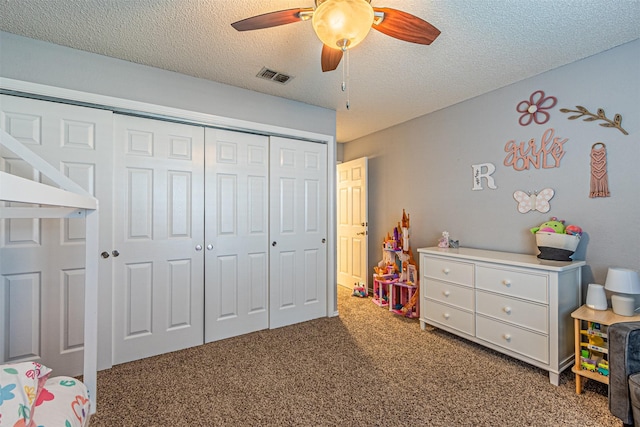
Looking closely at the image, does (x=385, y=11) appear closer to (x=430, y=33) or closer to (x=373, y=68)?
(x=430, y=33)

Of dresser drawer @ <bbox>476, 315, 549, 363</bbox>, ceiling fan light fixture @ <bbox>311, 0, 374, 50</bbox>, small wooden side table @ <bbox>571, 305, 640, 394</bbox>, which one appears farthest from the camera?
dresser drawer @ <bbox>476, 315, 549, 363</bbox>

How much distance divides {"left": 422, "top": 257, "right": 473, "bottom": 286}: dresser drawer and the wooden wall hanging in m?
1.05

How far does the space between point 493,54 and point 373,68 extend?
2.91 ft

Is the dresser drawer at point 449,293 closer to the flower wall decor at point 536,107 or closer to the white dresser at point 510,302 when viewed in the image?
the white dresser at point 510,302

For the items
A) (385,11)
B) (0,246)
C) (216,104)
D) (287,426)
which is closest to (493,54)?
(385,11)

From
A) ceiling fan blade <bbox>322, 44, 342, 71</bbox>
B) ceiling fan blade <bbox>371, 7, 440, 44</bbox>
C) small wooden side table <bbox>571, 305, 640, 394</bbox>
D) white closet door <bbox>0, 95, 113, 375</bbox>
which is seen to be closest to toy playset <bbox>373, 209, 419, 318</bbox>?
small wooden side table <bbox>571, 305, 640, 394</bbox>

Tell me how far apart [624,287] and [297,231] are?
2.53m

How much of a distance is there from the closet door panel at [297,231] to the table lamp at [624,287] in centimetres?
233

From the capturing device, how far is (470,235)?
308cm

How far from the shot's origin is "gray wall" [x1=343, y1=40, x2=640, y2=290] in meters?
2.09

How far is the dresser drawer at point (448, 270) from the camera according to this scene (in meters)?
Result: 2.54

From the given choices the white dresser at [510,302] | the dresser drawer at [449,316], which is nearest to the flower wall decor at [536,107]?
the white dresser at [510,302]

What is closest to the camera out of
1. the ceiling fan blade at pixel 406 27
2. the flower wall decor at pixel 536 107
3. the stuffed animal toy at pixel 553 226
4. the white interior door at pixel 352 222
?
the ceiling fan blade at pixel 406 27

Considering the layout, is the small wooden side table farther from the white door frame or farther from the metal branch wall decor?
the white door frame
